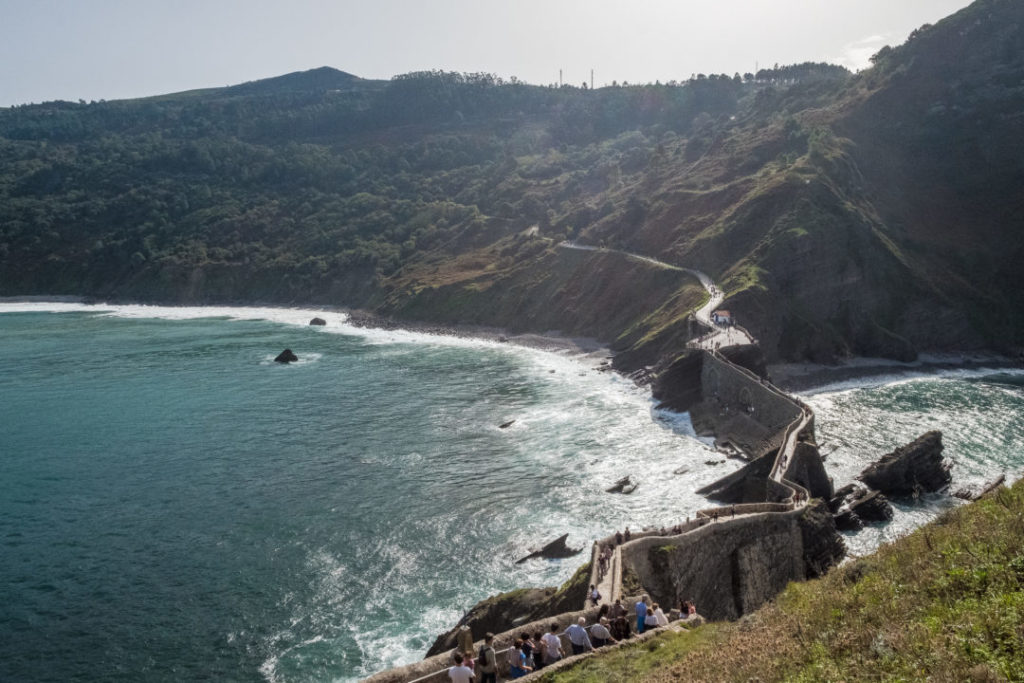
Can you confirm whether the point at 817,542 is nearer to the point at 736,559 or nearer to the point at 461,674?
the point at 736,559

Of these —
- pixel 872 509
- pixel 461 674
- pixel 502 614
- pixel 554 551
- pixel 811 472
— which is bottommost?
pixel 554 551

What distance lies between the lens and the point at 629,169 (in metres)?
174

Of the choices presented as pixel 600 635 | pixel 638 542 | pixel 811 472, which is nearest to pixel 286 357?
pixel 811 472

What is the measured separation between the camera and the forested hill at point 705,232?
93.3m

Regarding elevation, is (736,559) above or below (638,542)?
below

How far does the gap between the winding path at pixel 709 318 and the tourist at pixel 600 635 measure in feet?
175

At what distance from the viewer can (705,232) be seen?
10881 centimetres

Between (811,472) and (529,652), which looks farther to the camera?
(811,472)

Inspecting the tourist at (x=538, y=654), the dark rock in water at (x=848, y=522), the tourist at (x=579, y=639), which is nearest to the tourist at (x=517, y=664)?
the tourist at (x=538, y=654)

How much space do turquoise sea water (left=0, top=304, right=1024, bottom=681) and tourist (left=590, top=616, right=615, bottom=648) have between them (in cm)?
1381

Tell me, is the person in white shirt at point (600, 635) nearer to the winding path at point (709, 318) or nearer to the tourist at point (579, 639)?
the tourist at point (579, 639)

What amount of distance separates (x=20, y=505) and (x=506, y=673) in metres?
43.7

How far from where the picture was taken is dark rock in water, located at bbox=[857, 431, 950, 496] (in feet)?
163

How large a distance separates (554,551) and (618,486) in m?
10.8
